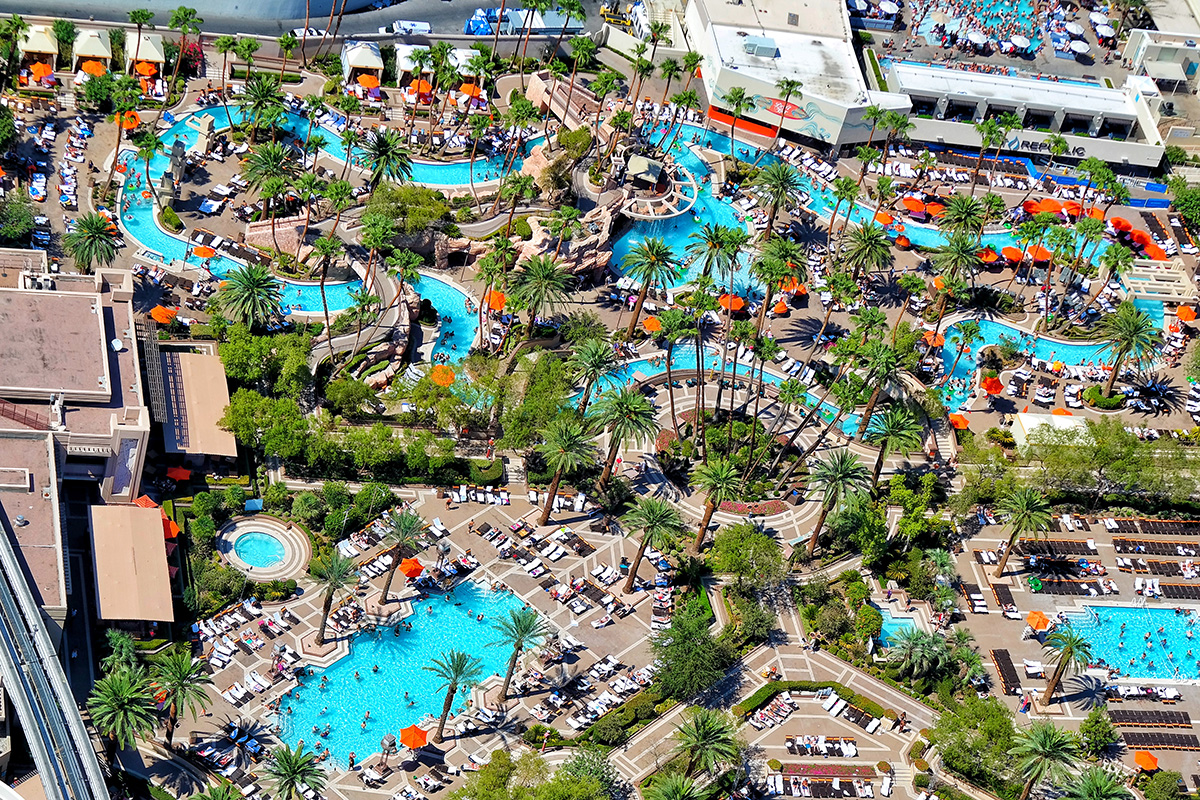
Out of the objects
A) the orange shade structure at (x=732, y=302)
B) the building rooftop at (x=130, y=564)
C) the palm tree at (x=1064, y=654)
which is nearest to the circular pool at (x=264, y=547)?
the building rooftop at (x=130, y=564)

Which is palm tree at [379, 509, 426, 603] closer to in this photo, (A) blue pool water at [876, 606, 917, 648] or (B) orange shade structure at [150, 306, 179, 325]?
(B) orange shade structure at [150, 306, 179, 325]

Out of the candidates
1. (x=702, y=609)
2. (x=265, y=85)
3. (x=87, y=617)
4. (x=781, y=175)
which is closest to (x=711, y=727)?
(x=702, y=609)

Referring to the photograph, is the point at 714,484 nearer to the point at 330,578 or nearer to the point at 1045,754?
the point at 330,578

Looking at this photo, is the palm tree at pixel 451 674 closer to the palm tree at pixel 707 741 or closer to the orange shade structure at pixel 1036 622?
the palm tree at pixel 707 741

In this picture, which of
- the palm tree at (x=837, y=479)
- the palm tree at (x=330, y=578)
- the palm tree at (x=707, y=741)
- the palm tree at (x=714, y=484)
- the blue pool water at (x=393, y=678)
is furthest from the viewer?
the palm tree at (x=837, y=479)

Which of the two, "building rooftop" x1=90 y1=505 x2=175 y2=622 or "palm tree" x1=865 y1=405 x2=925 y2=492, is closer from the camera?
"building rooftop" x1=90 y1=505 x2=175 y2=622

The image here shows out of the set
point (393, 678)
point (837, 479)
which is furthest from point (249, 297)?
point (837, 479)

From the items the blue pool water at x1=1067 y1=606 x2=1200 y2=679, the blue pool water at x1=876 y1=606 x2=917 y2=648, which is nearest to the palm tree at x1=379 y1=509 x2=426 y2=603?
the blue pool water at x1=876 y1=606 x2=917 y2=648

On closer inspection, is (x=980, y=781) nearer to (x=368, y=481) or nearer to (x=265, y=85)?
(x=368, y=481)
